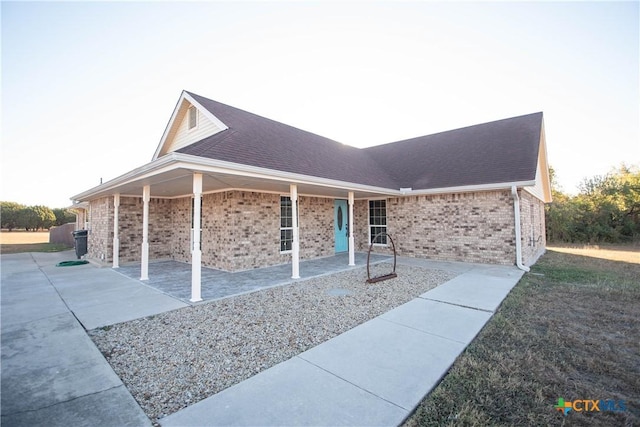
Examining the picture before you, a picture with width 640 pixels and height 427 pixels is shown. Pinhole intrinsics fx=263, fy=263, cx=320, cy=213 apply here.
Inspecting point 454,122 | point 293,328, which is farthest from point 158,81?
point 454,122

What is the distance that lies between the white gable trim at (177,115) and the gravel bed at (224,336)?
616 centimetres

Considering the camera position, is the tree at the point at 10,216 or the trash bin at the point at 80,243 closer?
Answer: the trash bin at the point at 80,243

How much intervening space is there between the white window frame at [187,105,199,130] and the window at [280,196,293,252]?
4.60 metres

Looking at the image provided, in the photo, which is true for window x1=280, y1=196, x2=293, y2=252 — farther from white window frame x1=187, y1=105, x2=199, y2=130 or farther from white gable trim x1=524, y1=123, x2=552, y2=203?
white gable trim x1=524, y1=123, x2=552, y2=203

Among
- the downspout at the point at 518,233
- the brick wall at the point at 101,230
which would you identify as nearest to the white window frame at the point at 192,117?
the brick wall at the point at 101,230

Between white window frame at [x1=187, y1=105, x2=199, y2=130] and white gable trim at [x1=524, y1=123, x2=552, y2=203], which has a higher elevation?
white window frame at [x1=187, y1=105, x2=199, y2=130]

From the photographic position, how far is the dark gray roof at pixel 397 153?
7738 millimetres

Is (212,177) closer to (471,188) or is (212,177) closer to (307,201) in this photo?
(307,201)

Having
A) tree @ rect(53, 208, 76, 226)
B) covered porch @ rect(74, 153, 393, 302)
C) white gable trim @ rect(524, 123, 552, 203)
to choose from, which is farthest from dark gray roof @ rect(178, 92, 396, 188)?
tree @ rect(53, 208, 76, 226)

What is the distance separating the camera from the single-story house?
838cm

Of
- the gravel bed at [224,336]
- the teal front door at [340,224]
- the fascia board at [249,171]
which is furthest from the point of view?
the teal front door at [340,224]

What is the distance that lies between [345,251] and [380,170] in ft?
15.3

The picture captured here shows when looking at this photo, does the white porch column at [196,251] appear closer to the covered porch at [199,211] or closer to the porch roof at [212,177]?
the covered porch at [199,211]

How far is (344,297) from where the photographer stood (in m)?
5.95
